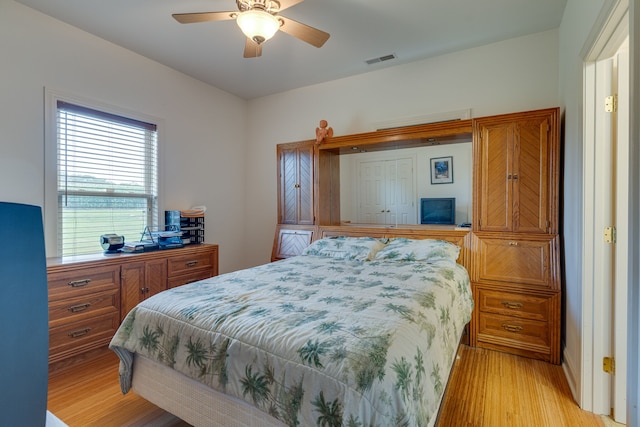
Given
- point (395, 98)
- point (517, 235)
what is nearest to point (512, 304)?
point (517, 235)

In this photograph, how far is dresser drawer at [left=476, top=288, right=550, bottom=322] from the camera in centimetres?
248

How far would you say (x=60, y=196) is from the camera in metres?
2.69

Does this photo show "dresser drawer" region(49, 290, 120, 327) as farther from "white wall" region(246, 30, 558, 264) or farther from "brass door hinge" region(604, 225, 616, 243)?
"brass door hinge" region(604, 225, 616, 243)

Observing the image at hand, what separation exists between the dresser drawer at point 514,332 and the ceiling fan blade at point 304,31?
2.66m

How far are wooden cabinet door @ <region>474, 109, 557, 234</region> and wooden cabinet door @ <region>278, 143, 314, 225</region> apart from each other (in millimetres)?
1815

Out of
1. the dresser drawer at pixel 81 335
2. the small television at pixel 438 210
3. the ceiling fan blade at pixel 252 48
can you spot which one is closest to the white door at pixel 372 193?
the small television at pixel 438 210

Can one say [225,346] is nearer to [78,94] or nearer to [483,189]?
[483,189]

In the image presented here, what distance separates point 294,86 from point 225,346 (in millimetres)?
3557

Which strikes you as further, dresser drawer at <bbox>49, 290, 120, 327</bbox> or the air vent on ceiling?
the air vent on ceiling

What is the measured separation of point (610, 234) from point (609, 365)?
2.54 ft

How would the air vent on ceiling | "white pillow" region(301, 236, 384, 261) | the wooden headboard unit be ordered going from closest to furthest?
the wooden headboard unit < "white pillow" region(301, 236, 384, 261) < the air vent on ceiling

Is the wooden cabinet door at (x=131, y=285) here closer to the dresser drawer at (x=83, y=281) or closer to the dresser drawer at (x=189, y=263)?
the dresser drawer at (x=83, y=281)

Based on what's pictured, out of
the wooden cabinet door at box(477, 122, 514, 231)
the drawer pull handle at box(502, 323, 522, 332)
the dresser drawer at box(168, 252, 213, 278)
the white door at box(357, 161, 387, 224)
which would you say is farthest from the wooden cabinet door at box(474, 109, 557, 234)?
the dresser drawer at box(168, 252, 213, 278)

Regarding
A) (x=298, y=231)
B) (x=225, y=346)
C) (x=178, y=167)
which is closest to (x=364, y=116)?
(x=298, y=231)
